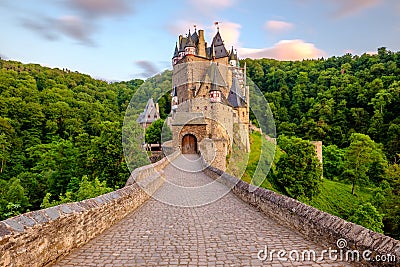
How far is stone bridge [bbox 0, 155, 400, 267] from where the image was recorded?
3.99m

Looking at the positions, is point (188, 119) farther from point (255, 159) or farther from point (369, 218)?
point (369, 218)

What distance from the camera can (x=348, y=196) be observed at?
37969 millimetres

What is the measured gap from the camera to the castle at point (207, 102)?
3347cm

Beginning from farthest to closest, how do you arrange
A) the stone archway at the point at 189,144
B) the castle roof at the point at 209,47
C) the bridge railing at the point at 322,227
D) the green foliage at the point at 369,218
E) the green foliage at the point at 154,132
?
the castle roof at the point at 209,47
the green foliage at the point at 154,132
the stone archway at the point at 189,144
the green foliage at the point at 369,218
the bridge railing at the point at 322,227

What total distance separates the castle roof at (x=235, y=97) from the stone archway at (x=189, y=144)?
1270cm

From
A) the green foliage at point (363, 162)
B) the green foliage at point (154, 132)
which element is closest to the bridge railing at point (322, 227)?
the green foliage at point (154, 132)

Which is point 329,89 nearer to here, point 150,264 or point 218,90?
point 218,90

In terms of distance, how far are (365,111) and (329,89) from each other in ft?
39.7

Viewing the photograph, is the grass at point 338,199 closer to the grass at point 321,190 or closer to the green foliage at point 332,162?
the grass at point 321,190

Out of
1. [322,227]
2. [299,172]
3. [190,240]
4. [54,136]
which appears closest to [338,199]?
[299,172]

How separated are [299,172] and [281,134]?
2819 centimetres

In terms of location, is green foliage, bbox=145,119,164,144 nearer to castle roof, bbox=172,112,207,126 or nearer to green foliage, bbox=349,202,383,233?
castle roof, bbox=172,112,207,126

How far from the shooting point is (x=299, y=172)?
33688 millimetres

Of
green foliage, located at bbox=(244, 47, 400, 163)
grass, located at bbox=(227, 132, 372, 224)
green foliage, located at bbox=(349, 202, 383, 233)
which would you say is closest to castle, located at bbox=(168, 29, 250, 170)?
grass, located at bbox=(227, 132, 372, 224)
